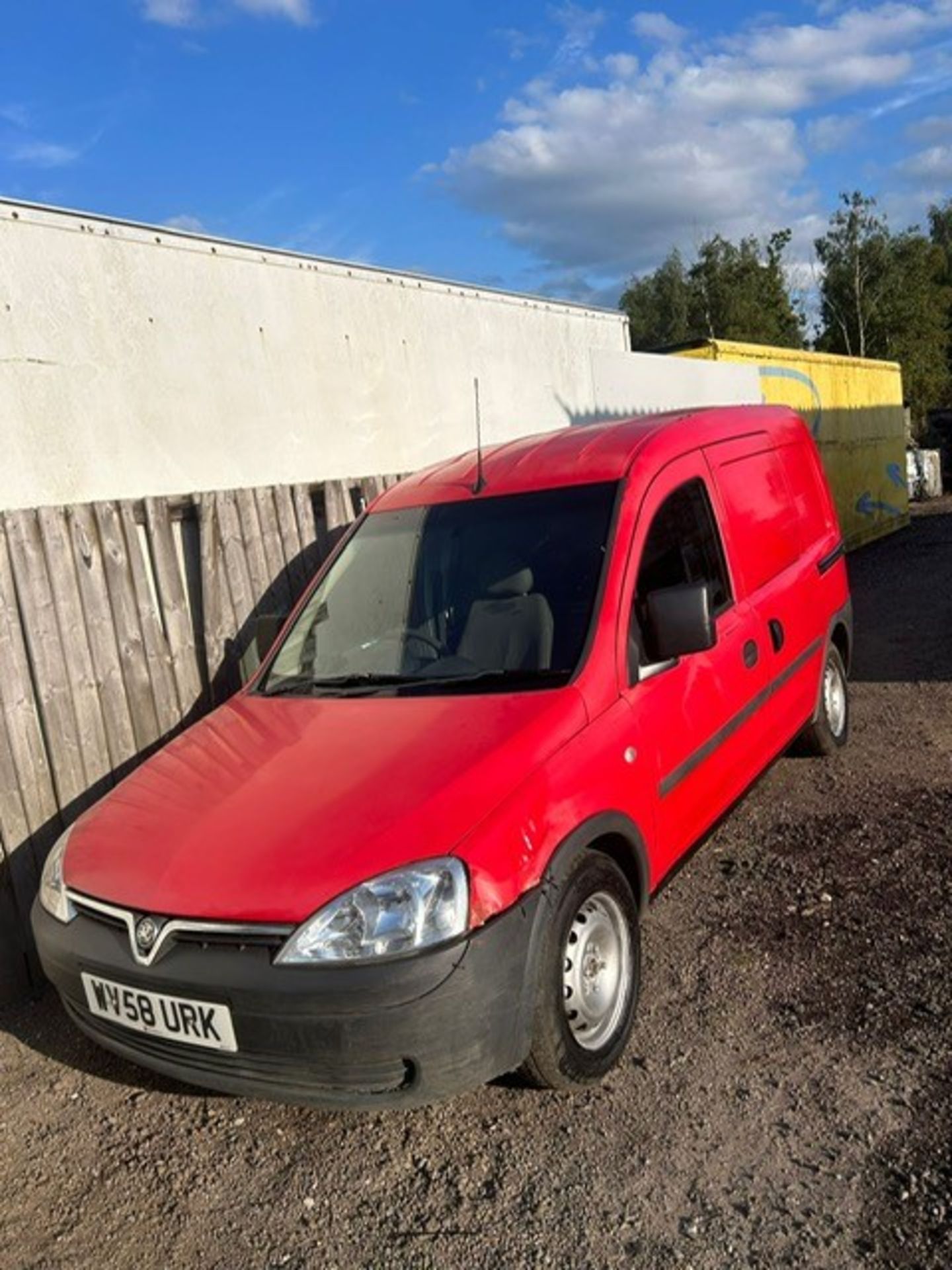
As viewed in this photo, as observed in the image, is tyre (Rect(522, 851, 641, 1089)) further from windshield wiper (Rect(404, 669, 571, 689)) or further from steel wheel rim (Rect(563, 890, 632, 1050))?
windshield wiper (Rect(404, 669, 571, 689))

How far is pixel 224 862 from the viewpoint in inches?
109

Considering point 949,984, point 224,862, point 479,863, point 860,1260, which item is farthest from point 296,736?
point 949,984

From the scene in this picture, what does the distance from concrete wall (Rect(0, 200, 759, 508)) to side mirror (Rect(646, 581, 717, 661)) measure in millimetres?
2974

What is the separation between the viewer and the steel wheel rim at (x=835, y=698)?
573 cm

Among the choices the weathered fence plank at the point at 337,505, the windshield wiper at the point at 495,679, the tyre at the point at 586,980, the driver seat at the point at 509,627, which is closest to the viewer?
the tyre at the point at 586,980

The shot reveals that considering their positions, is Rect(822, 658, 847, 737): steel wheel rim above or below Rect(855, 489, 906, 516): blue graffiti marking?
below

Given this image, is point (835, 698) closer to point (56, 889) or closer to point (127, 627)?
point (127, 627)

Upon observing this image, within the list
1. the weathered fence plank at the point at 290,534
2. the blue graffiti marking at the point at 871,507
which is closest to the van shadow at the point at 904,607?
the blue graffiti marking at the point at 871,507

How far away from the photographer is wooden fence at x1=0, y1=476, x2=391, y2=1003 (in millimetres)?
4227

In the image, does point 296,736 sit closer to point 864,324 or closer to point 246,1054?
point 246,1054

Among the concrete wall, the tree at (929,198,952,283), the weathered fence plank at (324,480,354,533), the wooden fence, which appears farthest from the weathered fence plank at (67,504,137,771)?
the tree at (929,198,952,283)

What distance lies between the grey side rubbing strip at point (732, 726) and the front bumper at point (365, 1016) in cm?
103

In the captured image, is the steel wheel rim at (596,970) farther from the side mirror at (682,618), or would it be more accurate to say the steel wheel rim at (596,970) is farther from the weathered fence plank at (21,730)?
the weathered fence plank at (21,730)

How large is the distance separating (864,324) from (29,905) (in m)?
43.2
